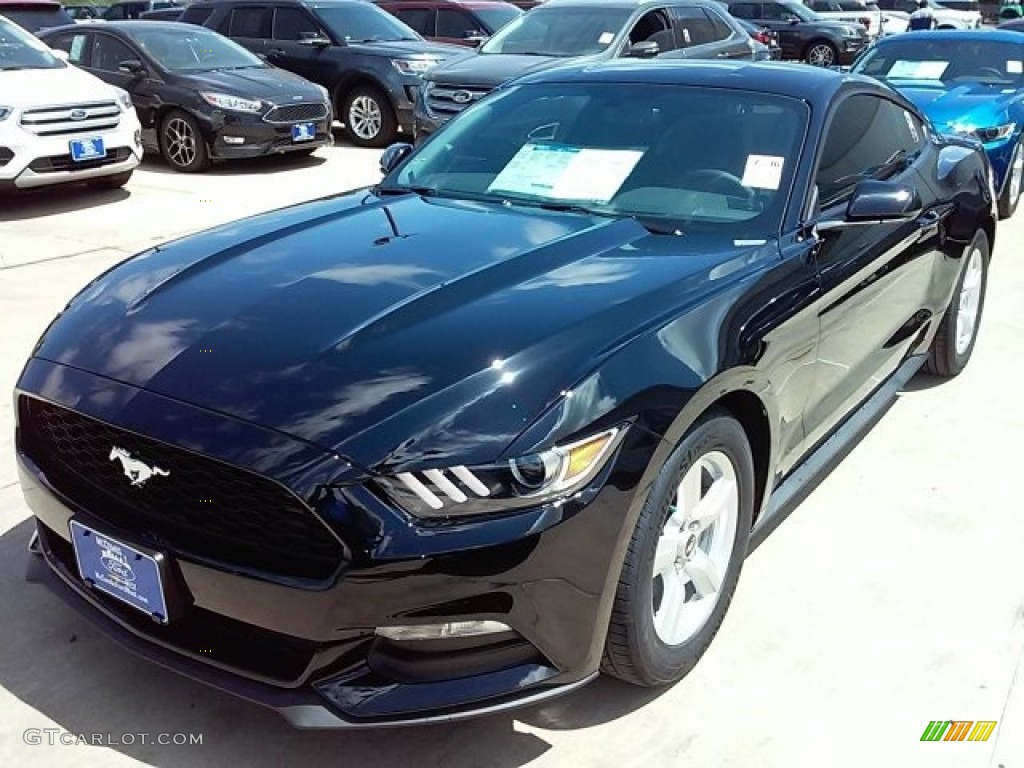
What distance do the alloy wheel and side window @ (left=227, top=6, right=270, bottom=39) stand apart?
11.3m

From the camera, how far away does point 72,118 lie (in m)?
8.27

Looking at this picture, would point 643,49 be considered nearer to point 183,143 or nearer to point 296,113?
point 296,113

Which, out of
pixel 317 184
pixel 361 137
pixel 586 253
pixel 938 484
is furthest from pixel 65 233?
pixel 938 484

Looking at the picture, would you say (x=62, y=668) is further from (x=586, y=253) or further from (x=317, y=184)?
(x=317, y=184)

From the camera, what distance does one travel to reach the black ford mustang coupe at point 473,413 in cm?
219

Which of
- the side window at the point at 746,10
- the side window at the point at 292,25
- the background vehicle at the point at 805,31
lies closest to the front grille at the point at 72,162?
the side window at the point at 292,25

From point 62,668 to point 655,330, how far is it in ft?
5.89

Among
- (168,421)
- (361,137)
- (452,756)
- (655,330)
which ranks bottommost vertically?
(361,137)

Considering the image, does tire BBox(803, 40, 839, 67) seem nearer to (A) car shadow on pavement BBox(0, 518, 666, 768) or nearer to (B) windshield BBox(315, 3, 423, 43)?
(B) windshield BBox(315, 3, 423, 43)

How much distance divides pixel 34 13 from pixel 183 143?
12.8 feet

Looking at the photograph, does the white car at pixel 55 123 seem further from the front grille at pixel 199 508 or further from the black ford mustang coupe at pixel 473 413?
the front grille at pixel 199 508

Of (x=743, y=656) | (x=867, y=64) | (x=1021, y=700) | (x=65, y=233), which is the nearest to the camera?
(x=1021, y=700)

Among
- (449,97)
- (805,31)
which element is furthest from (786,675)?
(805,31)

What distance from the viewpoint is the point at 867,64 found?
9195 millimetres
